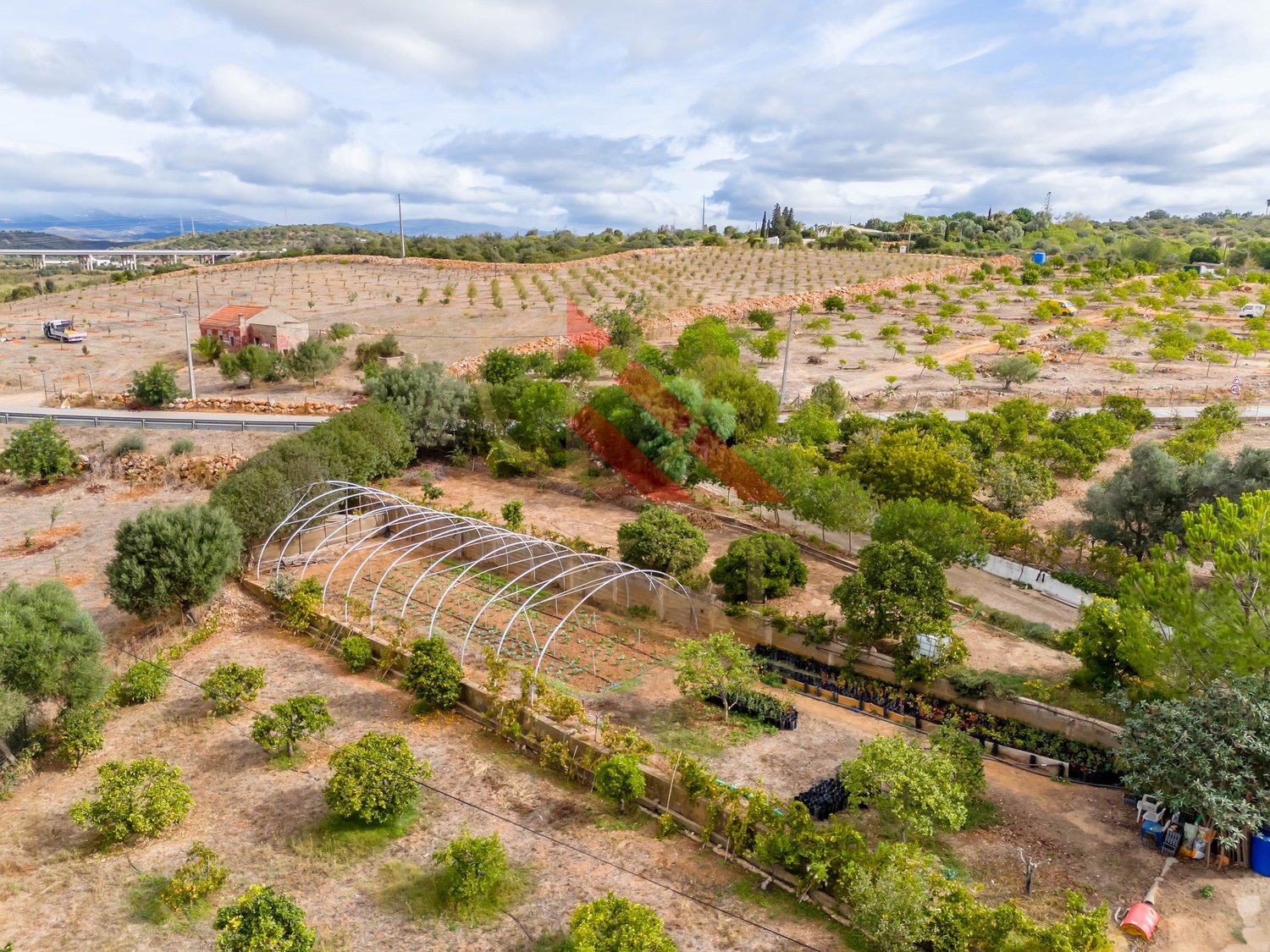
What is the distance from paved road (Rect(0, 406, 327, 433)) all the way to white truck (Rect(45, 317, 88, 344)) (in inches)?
933

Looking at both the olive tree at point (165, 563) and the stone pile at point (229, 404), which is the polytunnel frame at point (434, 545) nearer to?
the olive tree at point (165, 563)

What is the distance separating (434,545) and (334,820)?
15.0 metres

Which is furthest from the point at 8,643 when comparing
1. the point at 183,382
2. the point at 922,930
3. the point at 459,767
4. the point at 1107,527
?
the point at 183,382

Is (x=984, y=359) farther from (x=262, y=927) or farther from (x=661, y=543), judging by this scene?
(x=262, y=927)

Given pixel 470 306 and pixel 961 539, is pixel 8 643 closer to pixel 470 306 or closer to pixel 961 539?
pixel 961 539

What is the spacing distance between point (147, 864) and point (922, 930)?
13.7 m

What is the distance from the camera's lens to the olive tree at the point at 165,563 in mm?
21922

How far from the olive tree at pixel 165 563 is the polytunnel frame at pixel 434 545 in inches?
109

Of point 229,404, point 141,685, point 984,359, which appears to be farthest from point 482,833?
point 984,359

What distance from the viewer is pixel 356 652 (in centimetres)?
2169

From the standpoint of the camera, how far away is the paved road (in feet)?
140

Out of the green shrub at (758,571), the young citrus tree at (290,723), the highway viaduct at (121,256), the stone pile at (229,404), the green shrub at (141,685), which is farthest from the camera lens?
the highway viaduct at (121,256)

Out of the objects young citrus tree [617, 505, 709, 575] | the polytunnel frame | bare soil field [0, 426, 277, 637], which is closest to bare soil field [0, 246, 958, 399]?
bare soil field [0, 426, 277, 637]

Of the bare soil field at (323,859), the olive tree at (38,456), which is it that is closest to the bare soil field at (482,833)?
the bare soil field at (323,859)
